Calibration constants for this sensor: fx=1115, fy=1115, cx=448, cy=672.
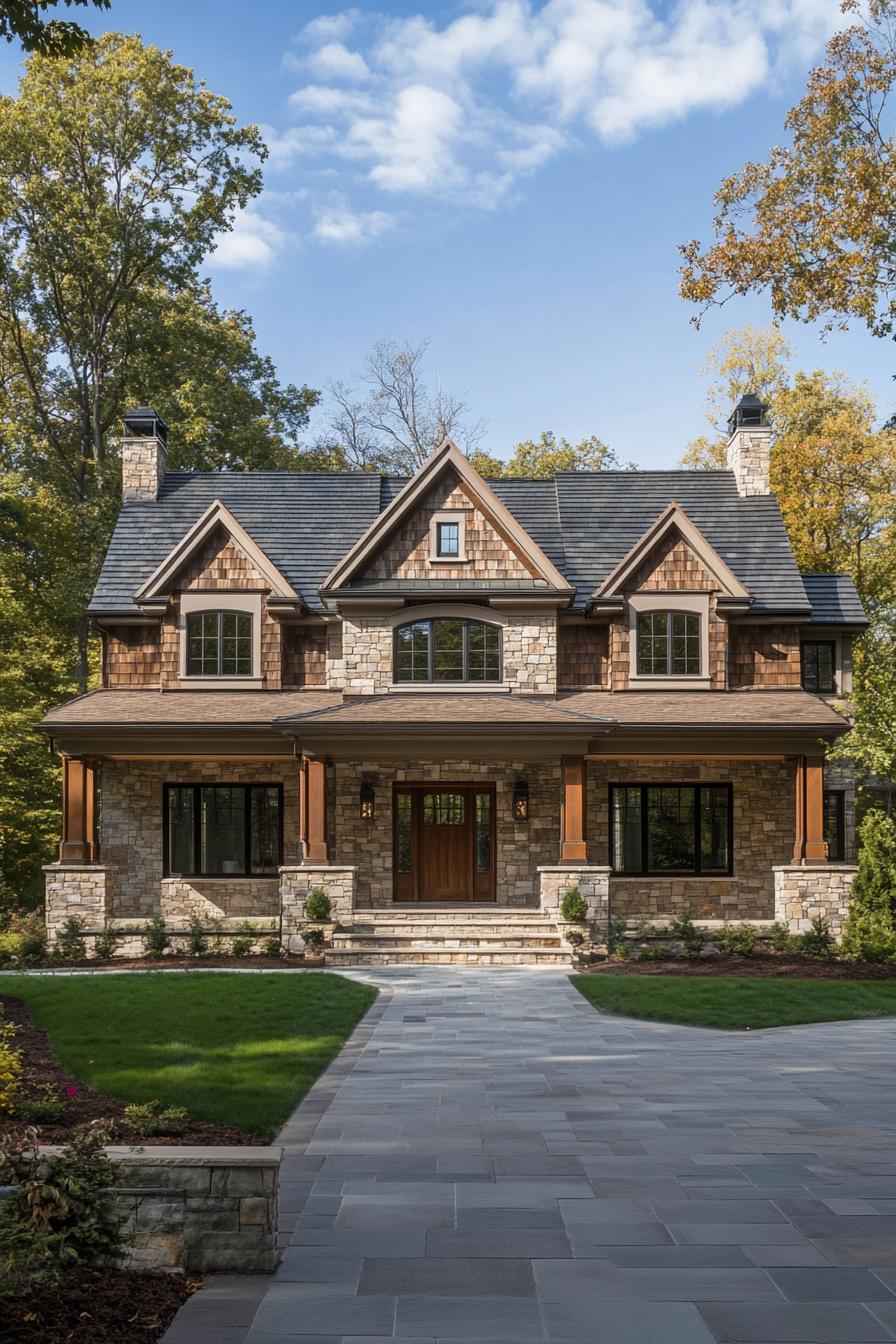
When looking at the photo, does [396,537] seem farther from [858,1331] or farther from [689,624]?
[858,1331]

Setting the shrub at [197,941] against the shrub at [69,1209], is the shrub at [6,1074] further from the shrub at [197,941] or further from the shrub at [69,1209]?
the shrub at [197,941]

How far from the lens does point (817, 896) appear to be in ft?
63.4

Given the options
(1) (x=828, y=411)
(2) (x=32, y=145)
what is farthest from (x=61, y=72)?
(1) (x=828, y=411)

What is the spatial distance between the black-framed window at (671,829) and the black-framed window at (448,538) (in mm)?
5498

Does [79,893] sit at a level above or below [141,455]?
below

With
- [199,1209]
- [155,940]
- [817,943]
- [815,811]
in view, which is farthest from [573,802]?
[199,1209]

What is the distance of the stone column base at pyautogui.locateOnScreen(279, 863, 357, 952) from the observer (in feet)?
62.3

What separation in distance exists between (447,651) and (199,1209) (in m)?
16.4

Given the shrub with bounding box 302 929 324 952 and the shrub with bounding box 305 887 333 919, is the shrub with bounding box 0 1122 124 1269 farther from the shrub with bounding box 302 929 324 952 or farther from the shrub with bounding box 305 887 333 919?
the shrub with bounding box 305 887 333 919

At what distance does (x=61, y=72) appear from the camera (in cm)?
2775

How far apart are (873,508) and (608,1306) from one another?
28.3 meters

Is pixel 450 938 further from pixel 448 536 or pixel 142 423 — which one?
pixel 142 423

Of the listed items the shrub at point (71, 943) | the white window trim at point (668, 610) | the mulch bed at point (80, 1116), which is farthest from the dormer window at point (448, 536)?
the mulch bed at point (80, 1116)

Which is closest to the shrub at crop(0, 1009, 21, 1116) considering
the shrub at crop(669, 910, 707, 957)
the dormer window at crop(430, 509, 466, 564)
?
the shrub at crop(669, 910, 707, 957)
